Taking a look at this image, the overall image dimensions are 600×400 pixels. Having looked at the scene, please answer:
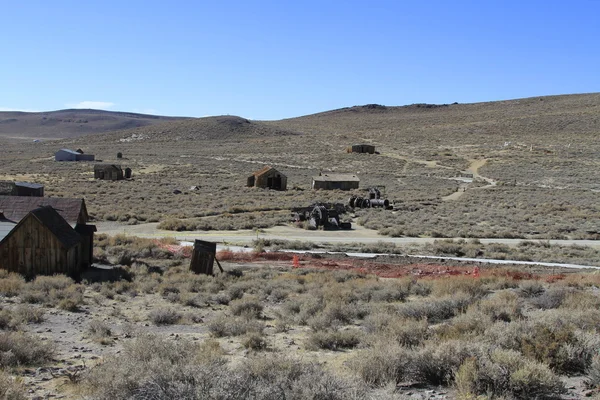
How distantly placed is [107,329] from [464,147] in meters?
96.5

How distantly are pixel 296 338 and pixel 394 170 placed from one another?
233ft

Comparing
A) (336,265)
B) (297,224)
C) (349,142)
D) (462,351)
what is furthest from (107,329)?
(349,142)

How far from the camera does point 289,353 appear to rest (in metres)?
9.63

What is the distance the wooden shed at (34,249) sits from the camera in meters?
17.7

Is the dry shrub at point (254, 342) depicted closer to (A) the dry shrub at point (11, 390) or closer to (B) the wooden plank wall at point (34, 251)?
(A) the dry shrub at point (11, 390)

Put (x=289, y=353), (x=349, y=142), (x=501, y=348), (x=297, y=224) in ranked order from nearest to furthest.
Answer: (x=501, y=348)
(x=289, y=353)
(x=297, y=224)
(x=349, y=142)

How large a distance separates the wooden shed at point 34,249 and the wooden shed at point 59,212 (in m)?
0.80

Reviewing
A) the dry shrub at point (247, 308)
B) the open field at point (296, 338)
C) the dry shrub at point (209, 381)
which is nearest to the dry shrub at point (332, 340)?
the open field at point (296, 338)

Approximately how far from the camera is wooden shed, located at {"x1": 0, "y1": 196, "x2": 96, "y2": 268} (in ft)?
62.6

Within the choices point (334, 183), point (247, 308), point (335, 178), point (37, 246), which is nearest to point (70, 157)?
point (335, 178)

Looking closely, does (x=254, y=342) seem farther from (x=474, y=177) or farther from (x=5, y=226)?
(x=474, y=177)

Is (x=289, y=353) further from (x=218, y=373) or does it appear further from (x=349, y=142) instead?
(x=349, y=142)

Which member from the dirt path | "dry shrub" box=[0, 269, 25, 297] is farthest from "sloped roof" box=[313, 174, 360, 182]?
"dry shrub" box=[0, 269, 25, 297]

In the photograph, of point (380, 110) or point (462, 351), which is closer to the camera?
point (462, 351)
